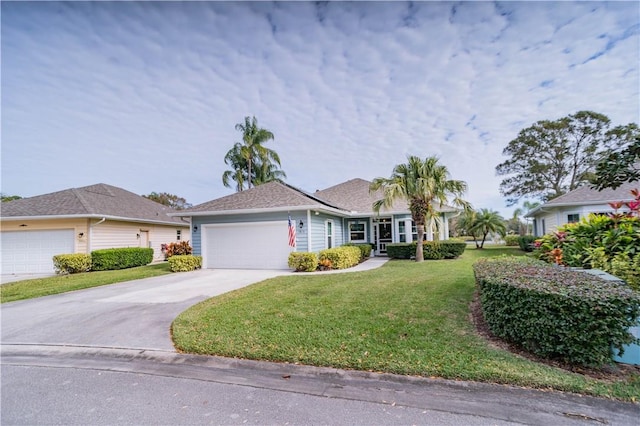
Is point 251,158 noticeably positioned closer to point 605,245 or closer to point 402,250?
point 402,250

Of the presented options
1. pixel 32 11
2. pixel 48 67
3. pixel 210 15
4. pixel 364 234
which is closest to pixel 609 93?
pixel 364 234

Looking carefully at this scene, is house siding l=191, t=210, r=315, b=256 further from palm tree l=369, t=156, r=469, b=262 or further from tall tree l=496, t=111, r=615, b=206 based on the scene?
tall tree l=496, t=111, r=615, b=206

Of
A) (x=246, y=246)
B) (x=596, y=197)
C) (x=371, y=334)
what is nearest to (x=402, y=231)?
(x=246, y=246)

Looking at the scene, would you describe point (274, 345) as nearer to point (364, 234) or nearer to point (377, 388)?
point (377, 388)

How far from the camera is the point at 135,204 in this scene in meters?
18.7

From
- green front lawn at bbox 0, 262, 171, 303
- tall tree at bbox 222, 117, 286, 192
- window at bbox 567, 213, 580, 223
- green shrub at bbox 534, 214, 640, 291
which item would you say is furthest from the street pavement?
tall tree at bbox 222, 117, 286, 192

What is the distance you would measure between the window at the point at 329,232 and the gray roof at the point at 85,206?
7667mm

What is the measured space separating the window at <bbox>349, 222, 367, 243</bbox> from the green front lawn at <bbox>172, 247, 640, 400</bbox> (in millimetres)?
10566

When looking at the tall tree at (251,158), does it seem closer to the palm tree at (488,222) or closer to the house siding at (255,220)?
the house siding at (255,220)

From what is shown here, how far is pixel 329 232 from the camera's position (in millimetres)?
14648

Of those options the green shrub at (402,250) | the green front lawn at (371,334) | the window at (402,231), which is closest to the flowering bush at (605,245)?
the green front lawn at (371,334)

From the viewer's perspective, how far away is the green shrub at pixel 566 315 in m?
2.97

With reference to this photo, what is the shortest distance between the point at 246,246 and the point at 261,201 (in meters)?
2.18

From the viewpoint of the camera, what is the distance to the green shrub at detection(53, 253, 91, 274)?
503 inches
